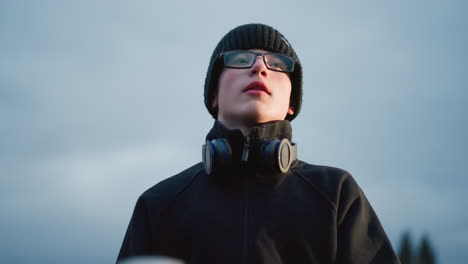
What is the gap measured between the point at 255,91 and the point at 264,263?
1.38 m

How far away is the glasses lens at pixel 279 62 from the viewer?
414 centimetres

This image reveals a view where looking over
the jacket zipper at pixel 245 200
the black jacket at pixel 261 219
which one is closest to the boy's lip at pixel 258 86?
the black jacket at pixel 261 219

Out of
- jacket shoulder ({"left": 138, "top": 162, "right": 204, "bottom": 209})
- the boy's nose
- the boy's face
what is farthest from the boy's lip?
jacket shoulder ({"left": 138, "top": 162, "right": 204, "bottom": 209})

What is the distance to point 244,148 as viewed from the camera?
3.73 m

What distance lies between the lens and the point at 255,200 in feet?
11.8

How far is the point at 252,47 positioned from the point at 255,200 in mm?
1470

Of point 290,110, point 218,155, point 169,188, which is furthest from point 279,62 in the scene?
point 169,188

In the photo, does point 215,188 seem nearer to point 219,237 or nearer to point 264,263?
point 219,237

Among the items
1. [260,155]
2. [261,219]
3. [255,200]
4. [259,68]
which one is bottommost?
[261,219]

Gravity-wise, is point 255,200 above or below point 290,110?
below

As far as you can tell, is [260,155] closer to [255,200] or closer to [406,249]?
[255,200]

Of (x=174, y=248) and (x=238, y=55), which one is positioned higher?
(x=238, y=55)

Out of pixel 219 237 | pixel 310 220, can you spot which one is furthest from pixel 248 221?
pixel 310 220

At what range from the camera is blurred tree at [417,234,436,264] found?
103ft
